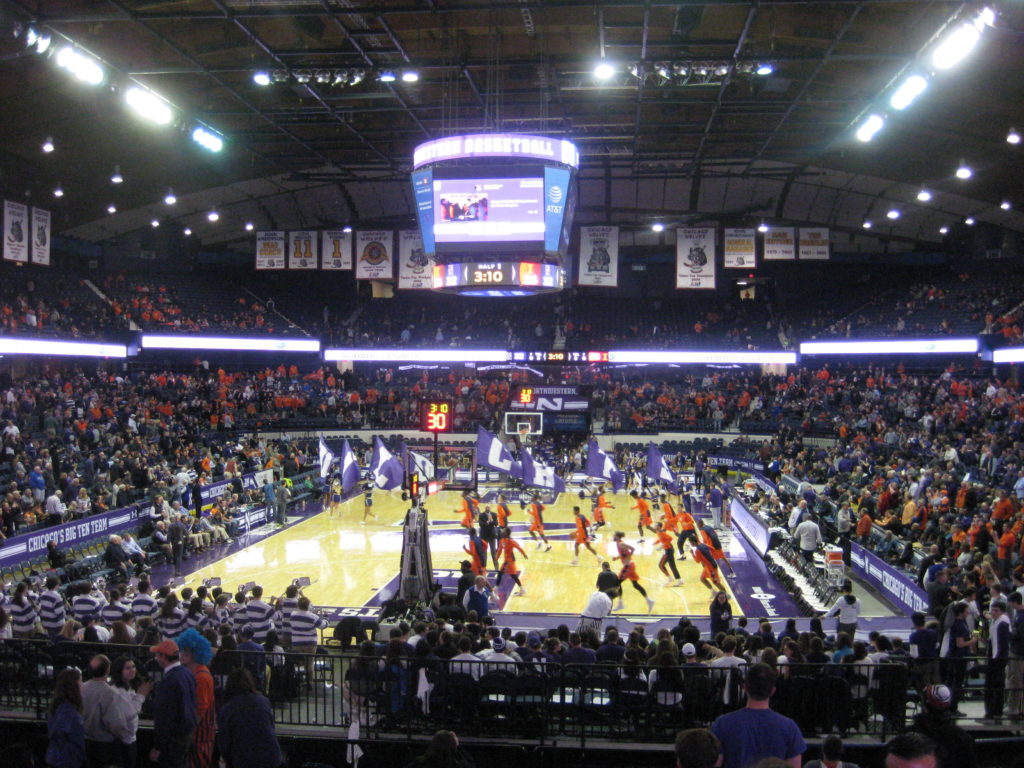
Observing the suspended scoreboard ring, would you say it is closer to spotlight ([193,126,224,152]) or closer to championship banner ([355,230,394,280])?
spotlight ([193,126,224,152])

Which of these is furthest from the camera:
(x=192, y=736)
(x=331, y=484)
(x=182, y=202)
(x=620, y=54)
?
(x=182, y=202)

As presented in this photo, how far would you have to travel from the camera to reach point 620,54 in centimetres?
2330

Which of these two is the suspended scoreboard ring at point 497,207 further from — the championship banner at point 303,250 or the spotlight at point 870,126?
the championship banner at point 303,250

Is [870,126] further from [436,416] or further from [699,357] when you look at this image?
[699,357]

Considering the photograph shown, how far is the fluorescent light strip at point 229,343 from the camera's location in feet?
136

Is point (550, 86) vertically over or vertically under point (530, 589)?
over

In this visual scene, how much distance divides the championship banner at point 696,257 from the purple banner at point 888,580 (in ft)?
55.8

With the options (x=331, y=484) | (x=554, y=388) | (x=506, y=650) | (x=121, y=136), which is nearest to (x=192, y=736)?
(x=506, y=650)

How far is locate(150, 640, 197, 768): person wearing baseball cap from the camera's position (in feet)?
23.0

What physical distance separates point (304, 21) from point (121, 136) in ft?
34.7

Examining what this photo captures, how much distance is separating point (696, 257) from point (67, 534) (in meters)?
24.6

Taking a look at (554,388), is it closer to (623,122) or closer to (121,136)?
(623,122)

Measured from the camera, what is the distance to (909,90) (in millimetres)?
19797

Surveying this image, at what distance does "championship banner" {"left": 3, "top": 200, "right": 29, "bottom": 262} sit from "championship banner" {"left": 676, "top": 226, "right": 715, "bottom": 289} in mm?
23385
